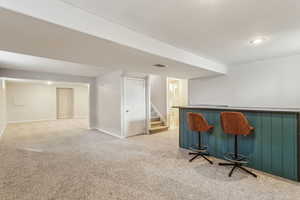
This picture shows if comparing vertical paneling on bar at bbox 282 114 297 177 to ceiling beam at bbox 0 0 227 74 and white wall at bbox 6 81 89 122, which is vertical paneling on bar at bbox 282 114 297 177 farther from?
white wall at bbox 6 81 89 122

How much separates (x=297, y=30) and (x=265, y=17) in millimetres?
820

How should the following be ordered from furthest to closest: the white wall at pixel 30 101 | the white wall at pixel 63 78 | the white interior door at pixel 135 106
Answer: the white wall at pixel 30 101 → the white interior door at pixel 135 106 → the white wall at pixel 63 78

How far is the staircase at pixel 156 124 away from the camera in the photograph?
19.0ft

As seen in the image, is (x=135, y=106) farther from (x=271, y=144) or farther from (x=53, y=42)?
(x=271, y=144)

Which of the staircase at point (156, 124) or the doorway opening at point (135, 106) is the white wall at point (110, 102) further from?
the staircase at point (156, 124)

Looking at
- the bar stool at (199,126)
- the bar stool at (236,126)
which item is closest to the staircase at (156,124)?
the bar stool at (199,126)

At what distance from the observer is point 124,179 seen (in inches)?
91.3

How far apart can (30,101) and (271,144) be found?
10.6 m

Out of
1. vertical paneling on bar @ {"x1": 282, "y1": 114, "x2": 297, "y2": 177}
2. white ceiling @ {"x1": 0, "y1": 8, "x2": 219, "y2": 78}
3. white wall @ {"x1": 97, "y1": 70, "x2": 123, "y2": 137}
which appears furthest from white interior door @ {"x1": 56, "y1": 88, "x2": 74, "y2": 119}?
vertical paneling on bar @ {"x1": 282, "y1": 114, "x2": 297, "y2": 177}

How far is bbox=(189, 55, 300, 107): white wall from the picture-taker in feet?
10.9

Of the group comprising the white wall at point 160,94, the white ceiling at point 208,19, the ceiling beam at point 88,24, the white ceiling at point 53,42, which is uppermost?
the white ceiling at point 208,19

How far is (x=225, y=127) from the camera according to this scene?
8.50 feet

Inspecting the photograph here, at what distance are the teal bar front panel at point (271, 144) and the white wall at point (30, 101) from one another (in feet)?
31.3

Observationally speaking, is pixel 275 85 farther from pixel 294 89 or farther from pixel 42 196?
pixel 42 196
